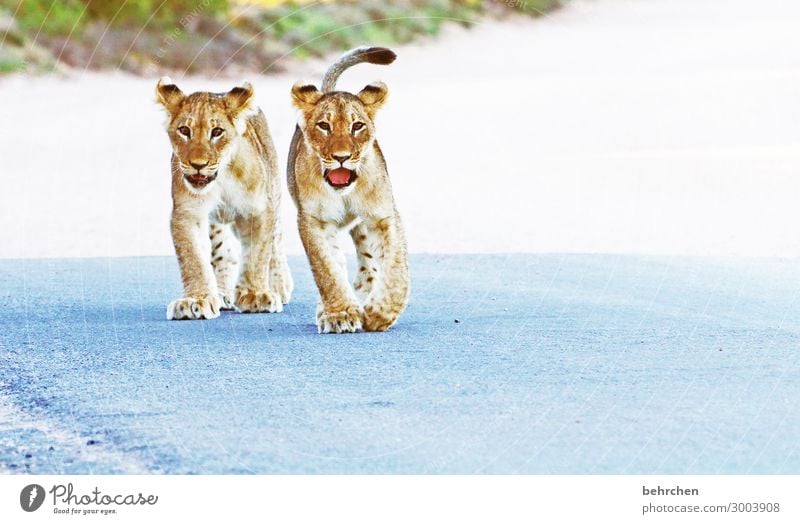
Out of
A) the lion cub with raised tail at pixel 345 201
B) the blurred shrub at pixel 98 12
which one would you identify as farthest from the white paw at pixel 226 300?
the blurred shrub at pixel 98 12

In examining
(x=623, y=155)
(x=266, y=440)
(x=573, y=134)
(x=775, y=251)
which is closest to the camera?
(x=266, y=440)

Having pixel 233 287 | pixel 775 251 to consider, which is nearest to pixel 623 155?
pixel 775 251

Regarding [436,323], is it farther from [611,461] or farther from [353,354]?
[611,461]

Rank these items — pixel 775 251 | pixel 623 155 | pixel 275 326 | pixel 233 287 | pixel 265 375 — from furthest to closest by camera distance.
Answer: pixel 623 155, pixel 775 251, pixel 233 287, pixel 275 326, pixel 265 375

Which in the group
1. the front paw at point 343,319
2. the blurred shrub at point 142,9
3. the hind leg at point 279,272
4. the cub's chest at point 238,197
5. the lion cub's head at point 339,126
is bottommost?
the front paw at point 343,319

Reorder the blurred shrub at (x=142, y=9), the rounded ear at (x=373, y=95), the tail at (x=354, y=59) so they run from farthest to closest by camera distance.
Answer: the blurred shrub at (x=142, y=9)
the tail at (x=354, y=59)
the rounded ear at (x=373, y=95)

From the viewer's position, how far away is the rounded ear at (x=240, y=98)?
947 centimetres

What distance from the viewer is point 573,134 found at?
91.6 ft

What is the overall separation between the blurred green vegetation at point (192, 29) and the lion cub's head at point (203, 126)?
18128 millimetres

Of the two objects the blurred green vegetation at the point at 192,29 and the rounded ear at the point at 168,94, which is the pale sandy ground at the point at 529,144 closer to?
the blurred green vegetation at the point at 192,29

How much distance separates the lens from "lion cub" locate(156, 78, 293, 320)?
9.34 metres

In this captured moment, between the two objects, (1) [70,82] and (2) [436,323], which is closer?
(2) [436,323]

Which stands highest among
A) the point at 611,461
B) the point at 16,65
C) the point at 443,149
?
the point at 16,65

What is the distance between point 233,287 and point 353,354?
88.8 inches
